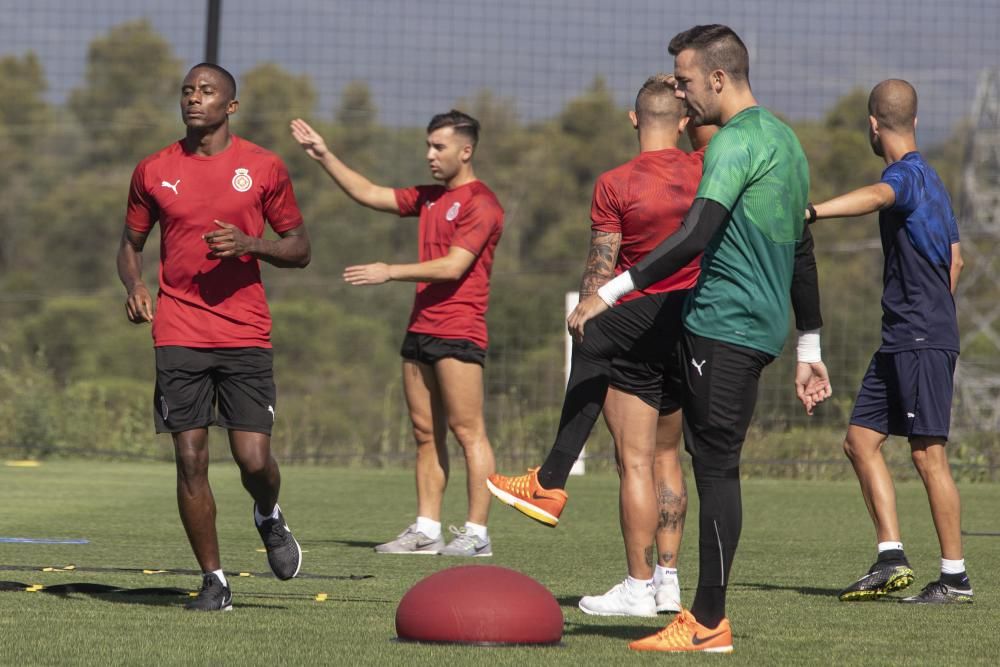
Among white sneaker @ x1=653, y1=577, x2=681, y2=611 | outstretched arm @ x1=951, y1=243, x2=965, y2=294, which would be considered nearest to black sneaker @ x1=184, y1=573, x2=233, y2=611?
white sneaker @ x1=653, y1=577, x2=681, y2=611

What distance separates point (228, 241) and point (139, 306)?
1.64 ft

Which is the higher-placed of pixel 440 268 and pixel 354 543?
pixel 440 268

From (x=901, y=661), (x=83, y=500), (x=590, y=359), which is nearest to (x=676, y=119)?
(x=590, y=359)

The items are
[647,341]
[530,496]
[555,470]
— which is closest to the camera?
[530,496]

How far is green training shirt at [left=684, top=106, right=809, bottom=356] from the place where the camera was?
16.5 feet

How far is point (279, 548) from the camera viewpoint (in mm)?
6473

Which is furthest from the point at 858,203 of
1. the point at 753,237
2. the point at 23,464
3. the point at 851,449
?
the point at 23,464

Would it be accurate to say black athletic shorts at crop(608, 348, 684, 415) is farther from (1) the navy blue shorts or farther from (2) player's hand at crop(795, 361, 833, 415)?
(1) the navy blue shorts

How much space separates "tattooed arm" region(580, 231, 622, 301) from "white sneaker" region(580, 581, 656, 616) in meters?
1.12

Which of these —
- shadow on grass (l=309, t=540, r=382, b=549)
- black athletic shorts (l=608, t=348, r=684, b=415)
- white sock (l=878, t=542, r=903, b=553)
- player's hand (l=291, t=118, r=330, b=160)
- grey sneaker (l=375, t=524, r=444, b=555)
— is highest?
player's hand (l=291, t=118, r=330, b=160)

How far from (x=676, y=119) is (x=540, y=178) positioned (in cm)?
2820

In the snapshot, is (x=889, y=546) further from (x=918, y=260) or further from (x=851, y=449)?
(x=918, y=260)

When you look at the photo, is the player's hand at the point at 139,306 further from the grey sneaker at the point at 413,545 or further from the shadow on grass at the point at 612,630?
the grey sneaker at the point at 413,545

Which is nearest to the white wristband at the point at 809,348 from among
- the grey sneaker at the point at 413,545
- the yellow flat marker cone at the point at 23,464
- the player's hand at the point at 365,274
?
the player's hand at the point at 365,274
